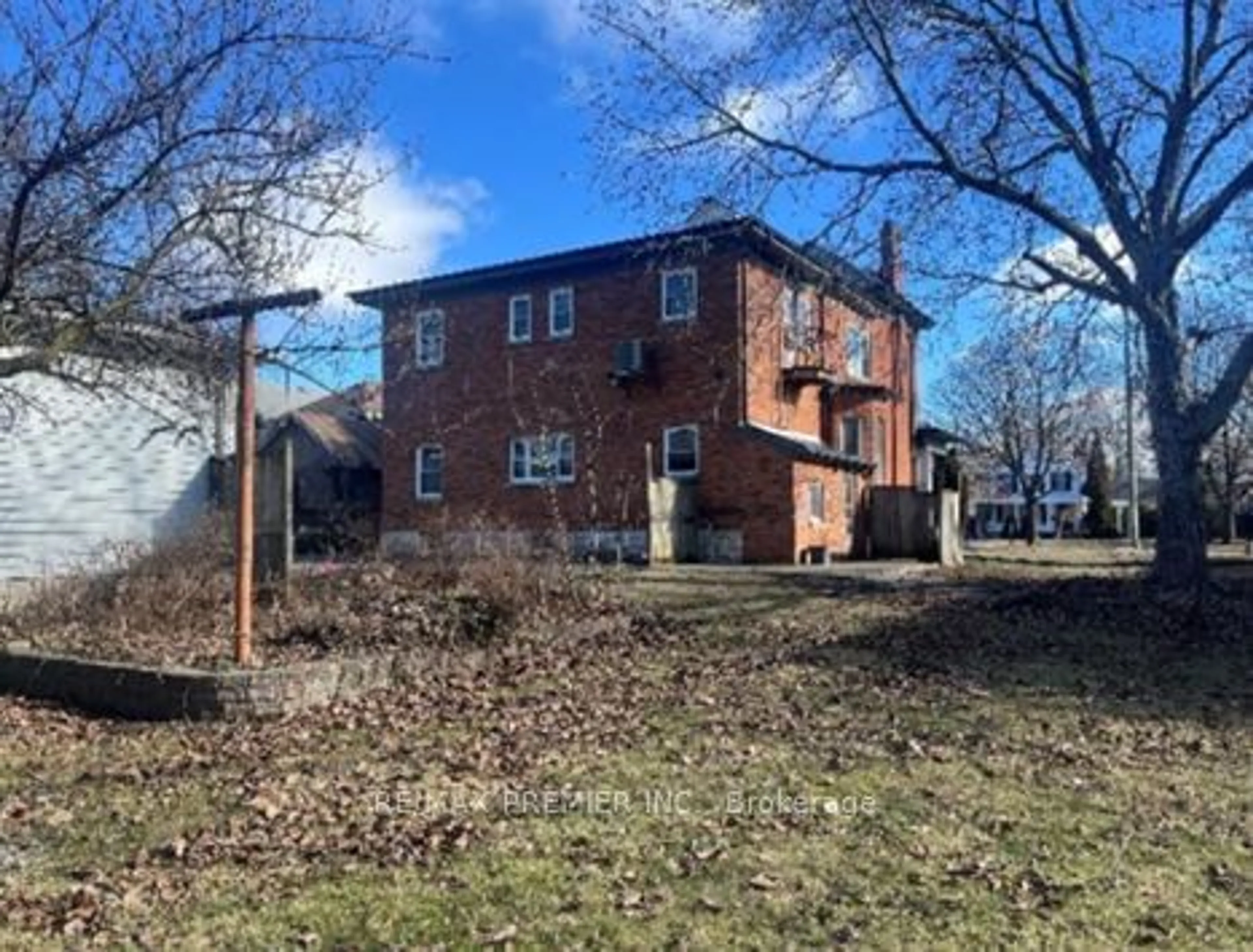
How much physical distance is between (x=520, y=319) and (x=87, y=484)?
1039 centimetres

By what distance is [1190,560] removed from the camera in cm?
1569

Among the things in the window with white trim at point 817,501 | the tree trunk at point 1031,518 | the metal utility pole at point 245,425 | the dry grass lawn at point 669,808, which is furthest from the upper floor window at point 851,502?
the tree trunk at point 1031,518

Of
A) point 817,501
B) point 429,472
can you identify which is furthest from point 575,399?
point 817,501

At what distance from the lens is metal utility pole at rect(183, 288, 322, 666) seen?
28.9 feet

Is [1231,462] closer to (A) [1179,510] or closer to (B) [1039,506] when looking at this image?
(B) [1039,506]

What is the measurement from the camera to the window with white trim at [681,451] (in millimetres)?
25844

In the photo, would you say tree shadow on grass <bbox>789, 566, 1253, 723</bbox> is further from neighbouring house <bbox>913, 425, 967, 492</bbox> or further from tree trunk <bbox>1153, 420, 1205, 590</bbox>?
neighbouring house <bbox>913, 425, 967, 492</bbox>

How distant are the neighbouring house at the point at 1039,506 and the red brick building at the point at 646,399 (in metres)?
40.0

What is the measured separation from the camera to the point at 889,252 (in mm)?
18016

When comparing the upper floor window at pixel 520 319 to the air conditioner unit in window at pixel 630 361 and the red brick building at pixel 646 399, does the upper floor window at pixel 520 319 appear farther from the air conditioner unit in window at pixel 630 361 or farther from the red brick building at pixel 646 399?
the air conditioner unit in window at pixel 630 361

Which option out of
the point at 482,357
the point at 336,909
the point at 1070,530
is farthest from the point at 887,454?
the point at 1070,530

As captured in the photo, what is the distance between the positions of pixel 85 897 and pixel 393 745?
9.48ft

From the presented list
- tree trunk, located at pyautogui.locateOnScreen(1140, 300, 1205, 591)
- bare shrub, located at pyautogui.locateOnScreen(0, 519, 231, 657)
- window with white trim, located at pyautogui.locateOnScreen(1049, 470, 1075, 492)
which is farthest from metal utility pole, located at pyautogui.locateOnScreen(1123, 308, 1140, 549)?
window with white trim, located at pyautogui.locateOnScreen(1049, 470, 1075, 492)

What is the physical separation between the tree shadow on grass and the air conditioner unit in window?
455 inches
